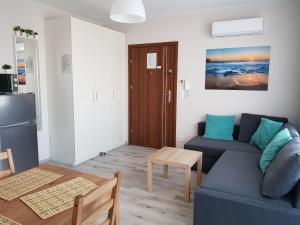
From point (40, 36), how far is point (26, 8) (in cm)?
43

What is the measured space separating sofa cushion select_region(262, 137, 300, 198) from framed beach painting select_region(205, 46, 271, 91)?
2.05m

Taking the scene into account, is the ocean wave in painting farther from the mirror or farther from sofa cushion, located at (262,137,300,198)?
the mirror

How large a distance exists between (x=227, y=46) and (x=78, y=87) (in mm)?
2513

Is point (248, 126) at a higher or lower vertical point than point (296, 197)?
higher

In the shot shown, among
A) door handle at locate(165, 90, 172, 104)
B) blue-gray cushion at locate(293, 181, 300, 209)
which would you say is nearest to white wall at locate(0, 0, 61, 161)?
door handle at locate(165, 90, 172, 104)

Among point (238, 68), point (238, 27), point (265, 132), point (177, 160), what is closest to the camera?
point (177, 160)

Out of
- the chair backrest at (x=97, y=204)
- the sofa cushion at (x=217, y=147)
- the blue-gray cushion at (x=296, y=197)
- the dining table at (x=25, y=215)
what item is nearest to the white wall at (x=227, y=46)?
the sofa cushion at (x=217, y=147)

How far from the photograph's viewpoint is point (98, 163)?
396 cm

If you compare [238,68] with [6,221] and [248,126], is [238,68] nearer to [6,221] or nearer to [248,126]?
[248,126]

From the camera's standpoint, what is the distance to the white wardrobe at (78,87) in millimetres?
3672

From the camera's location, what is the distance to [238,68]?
12.8 ft

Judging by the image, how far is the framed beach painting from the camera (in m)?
3.74

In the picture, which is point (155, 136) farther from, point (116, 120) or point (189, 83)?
point (189, 83)

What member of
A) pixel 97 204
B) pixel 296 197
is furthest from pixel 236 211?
pixel 97 204
